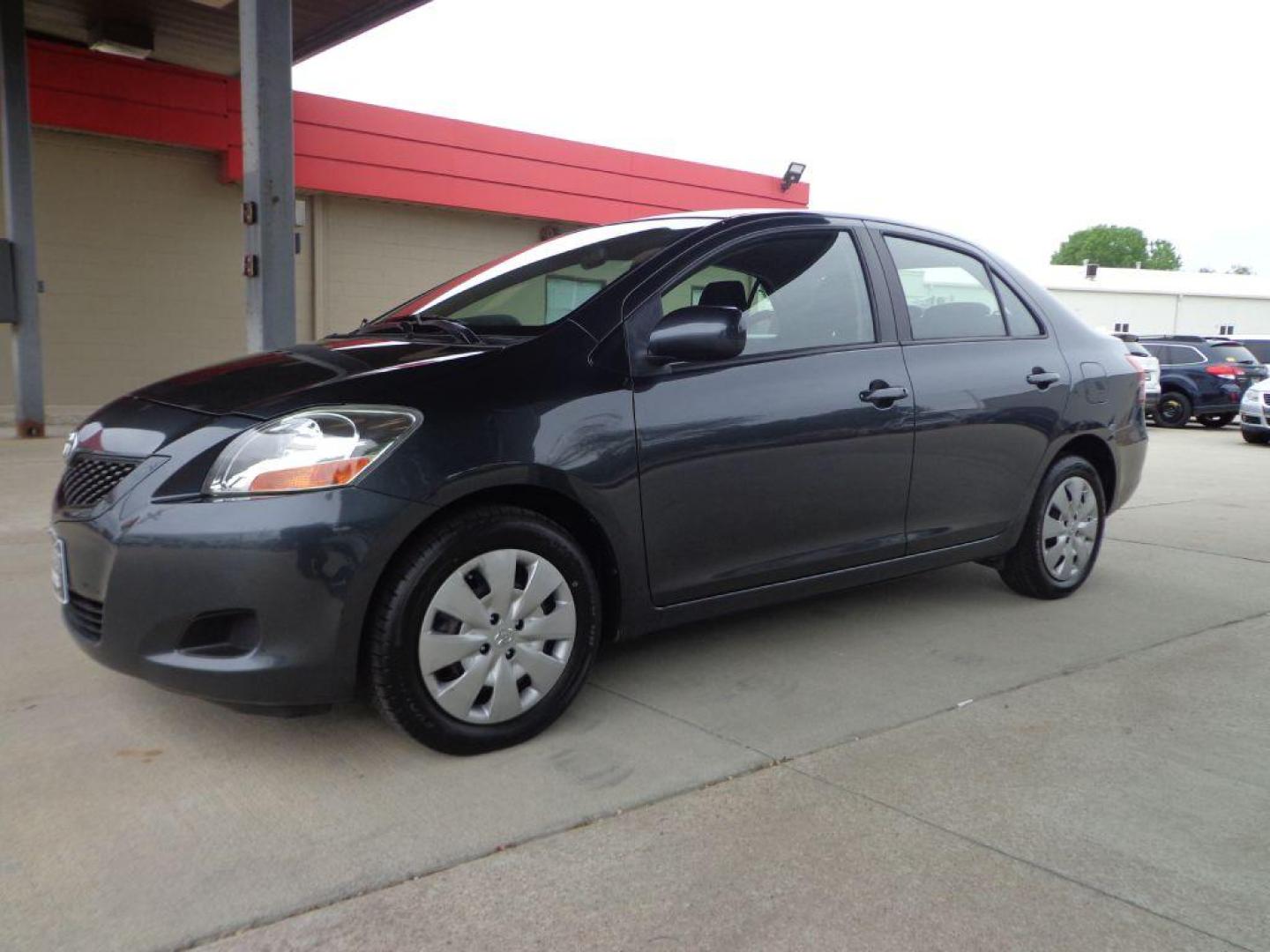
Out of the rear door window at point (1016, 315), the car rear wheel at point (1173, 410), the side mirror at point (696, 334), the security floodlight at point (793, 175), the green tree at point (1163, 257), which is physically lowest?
the car rear wheel at point (1173, 410)

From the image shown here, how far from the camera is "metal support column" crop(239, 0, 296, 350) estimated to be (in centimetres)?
708

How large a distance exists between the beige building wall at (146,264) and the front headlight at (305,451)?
9.89 metres

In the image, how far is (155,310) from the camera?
13.3m

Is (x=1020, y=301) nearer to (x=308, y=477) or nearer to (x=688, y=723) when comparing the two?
(x=688, y=723)

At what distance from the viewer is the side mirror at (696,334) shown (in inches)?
134

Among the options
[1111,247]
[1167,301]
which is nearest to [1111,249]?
[1111,247]

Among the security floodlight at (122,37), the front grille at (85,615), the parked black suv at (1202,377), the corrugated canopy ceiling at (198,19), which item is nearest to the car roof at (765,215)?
the front grille at (85,615)

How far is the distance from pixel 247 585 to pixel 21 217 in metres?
9.83

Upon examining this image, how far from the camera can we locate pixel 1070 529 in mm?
4996

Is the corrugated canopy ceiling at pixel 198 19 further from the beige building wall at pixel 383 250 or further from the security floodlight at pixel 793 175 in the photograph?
the security floodlight at pixel 793 175

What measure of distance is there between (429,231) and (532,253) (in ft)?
38.0

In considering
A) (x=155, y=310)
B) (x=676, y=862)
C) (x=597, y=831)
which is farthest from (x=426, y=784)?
(x=155, y=310)

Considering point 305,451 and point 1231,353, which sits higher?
point 1231,353

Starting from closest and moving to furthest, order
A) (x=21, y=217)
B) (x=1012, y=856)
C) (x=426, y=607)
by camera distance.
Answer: (x=1012, y=856)
(x=426, y=607)
(x=21, y=217)
